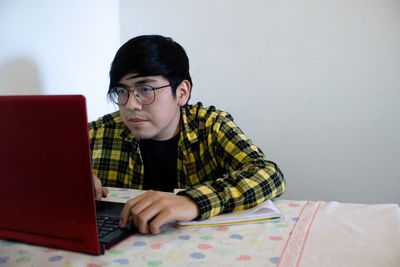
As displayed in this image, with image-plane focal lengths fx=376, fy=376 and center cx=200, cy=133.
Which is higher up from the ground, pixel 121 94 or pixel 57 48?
pixel 57 48

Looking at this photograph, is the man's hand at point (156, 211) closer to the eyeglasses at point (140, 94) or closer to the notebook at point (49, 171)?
the notebook at point (49, 171)

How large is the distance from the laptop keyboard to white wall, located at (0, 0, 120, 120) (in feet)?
2.78

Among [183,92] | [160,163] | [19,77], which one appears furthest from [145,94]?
[19,77]

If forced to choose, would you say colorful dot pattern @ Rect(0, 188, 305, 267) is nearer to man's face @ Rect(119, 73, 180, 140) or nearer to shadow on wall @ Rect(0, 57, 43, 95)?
man's face @ Rect(119, 73, 180, 140)

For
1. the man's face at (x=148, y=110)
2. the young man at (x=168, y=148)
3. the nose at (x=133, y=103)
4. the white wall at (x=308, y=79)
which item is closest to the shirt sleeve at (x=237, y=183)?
the young man at (x=168, y=148)

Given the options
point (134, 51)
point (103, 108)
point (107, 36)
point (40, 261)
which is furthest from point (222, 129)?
point (107, 36)

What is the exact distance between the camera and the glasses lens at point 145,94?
1220 mm

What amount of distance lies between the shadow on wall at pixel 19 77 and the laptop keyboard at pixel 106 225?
84 cm

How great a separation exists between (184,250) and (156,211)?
13cm

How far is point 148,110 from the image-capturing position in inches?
48.7

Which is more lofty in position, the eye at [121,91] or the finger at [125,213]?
the eye at [121,91]

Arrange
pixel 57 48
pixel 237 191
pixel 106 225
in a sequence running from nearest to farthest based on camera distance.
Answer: pixel 106 225 < pixel 237 191 < pixel 57 48

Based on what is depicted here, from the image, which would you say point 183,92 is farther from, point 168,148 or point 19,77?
point 19,77

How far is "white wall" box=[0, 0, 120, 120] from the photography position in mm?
1427
